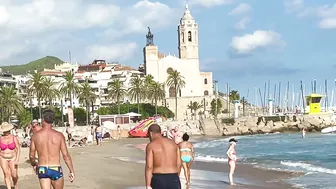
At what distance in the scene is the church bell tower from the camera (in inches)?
4850

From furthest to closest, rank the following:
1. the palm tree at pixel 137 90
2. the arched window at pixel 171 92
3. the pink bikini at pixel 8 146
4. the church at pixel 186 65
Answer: the church at pixel 186 65, the arched window at pixel 171 92, the palm tree at pixel 137 90, the pink bikini at pixel 8 146

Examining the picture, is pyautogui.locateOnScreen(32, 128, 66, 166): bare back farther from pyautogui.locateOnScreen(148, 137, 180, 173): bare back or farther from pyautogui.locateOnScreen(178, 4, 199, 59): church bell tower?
pyautogui.locateOnScreen(178, 4, 199, 59): church bell tower

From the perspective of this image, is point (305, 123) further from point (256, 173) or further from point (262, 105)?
point (256, 173)

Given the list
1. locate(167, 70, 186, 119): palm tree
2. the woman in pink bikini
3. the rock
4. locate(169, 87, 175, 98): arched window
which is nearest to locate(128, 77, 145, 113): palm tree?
locate(167, 70, 186, 119): palm tree

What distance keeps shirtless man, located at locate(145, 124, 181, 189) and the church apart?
10885 cm

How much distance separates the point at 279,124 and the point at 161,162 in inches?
3242

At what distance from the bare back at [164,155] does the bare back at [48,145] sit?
1.62 metres

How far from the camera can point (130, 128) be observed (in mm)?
69438

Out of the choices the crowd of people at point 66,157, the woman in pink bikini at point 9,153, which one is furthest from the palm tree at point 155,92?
the crowd of people at point 66,157

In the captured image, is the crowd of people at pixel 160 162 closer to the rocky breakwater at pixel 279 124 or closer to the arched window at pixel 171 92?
the rocky breakwater at pixel 279 124

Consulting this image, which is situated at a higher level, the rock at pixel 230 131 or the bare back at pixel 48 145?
the bare back at pixel 48 145

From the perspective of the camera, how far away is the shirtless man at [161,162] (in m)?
7.67

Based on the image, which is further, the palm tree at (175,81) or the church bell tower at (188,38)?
the church bell tower at (188,38)

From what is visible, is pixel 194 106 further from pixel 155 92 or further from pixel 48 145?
pixel 48 145
